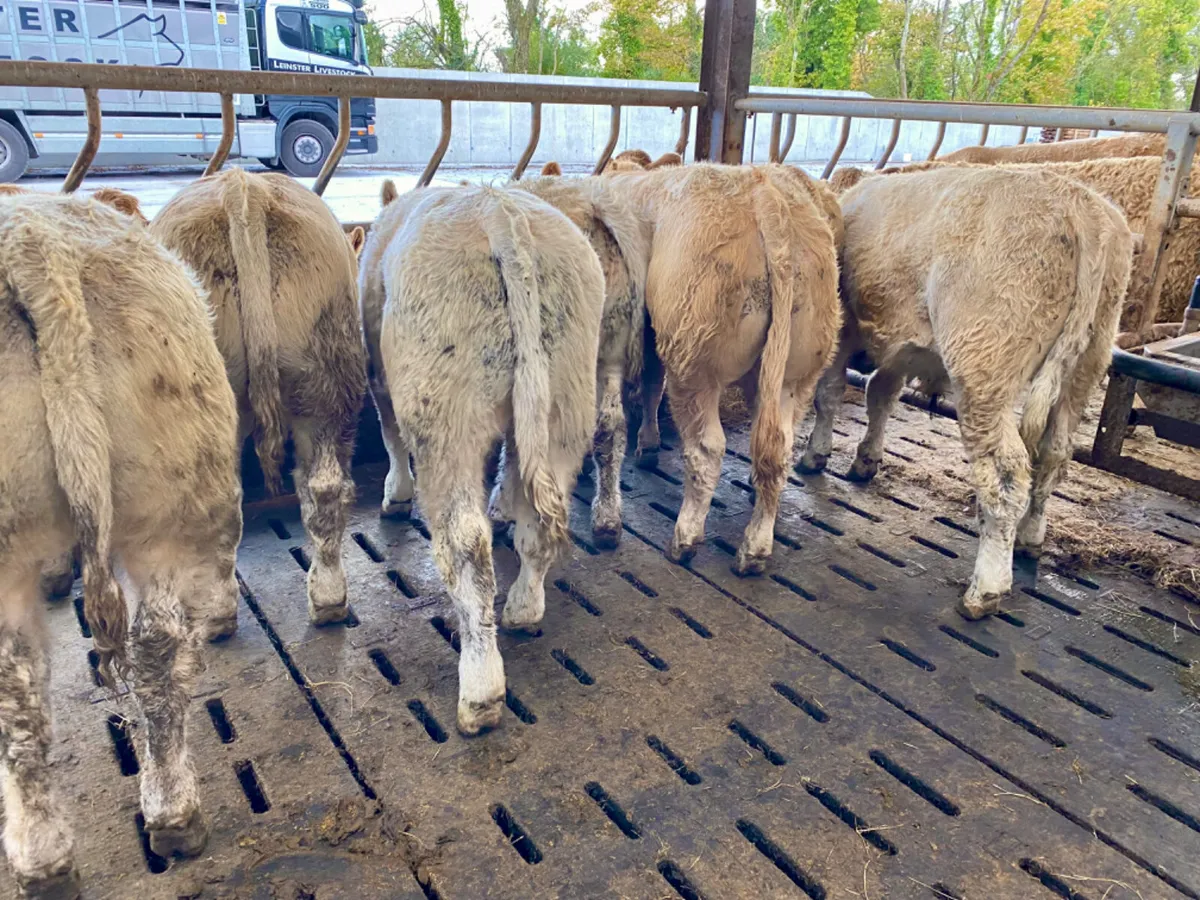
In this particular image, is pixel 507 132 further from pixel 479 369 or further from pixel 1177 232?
pixel 479 369

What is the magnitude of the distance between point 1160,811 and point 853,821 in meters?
0.96

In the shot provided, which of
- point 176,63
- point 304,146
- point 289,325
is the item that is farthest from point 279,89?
point 304,146

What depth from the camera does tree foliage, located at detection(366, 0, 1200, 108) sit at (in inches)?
846

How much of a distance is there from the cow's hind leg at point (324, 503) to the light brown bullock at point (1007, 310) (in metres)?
2.61

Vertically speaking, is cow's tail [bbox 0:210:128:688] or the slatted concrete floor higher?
cow's tail [bbox 0:210:128:688]

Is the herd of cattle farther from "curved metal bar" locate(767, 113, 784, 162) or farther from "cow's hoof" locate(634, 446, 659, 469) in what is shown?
"curved metal bar" locate(767, 113, 784, 162)

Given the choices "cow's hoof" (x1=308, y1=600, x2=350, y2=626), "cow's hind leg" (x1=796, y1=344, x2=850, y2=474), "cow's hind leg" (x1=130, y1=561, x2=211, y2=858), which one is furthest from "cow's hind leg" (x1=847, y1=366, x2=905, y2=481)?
"cow's hind leg" (x1=130, y1=561, x2=211, y2=858)

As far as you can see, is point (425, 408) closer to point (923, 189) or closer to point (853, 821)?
point (853, 821)

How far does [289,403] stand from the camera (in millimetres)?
3107

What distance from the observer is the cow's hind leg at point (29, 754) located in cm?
199

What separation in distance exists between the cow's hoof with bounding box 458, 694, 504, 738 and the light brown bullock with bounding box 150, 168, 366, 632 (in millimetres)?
883

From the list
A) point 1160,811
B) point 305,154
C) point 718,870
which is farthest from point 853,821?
point 305,154

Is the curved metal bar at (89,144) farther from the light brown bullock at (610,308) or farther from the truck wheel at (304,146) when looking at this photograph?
the truck wheel at (304,146)

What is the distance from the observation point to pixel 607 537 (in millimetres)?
4109
